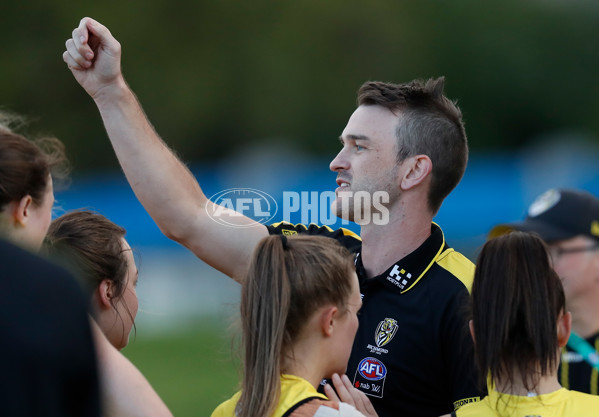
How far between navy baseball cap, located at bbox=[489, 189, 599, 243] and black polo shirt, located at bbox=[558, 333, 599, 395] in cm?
48

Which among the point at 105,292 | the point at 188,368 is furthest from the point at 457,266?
the point at 188,368

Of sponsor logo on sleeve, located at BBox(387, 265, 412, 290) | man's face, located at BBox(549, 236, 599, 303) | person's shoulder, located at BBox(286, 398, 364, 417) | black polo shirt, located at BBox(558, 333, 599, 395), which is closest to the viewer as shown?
person's shoulder, located at BBox(286, 398, 364, 417)

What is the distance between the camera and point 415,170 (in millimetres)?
3881

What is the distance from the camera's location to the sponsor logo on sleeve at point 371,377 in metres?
3.39

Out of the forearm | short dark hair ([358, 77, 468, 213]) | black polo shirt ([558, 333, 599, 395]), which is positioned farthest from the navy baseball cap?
the forearm

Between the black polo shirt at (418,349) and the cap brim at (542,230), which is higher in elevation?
the cap brim at (542,230)

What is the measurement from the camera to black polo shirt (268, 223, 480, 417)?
3.34 metres

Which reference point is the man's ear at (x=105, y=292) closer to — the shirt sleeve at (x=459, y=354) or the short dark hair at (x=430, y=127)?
the shirt sleeve at (x=459, y=354)

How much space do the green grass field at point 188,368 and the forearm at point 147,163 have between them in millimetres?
6609

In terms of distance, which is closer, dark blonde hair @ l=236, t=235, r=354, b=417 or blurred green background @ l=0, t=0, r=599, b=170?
dark blonde hair @ l=236, t=235, r=354, b=417

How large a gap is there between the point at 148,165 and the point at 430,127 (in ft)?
4.08

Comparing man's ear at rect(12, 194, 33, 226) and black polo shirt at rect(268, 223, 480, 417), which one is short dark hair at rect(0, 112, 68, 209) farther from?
black polo shirt at rect(268, 223, 480, 417)

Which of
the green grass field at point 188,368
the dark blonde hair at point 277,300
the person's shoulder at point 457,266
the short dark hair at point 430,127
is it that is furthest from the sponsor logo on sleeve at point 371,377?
the green grass field at point 188,368

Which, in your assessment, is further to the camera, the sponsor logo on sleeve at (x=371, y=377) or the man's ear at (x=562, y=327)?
the sponsor logo on sleeve at (x=371, y=377)
